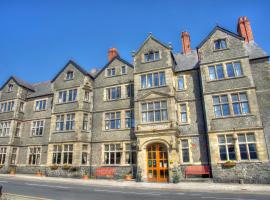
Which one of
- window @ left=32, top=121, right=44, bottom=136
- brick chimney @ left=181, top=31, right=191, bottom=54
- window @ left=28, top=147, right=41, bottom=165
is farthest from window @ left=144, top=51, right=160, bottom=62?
window @ left=28, top=147, right=41, bottom=165

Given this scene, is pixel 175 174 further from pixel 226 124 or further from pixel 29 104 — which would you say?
pixel 29 104

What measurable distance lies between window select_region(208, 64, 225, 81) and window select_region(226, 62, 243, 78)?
24.8 inches

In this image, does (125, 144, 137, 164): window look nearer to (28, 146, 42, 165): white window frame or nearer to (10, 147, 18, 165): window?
(28, 146, 42, 165): white window frame

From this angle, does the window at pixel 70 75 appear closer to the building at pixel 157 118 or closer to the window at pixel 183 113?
the building at pixel 157 118

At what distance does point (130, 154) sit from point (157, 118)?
506 centimetres

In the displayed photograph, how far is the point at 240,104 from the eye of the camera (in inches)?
739

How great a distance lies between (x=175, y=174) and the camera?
18328mm

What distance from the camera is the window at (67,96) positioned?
2582 centimetres

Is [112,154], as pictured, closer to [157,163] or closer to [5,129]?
[157,163]

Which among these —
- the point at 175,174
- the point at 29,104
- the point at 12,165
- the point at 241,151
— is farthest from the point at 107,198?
the point at 29,104

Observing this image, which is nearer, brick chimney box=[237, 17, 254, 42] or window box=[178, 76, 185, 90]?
window box=[178, 76, 185, 90]

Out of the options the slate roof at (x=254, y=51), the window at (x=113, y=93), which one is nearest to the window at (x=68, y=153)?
the window at (x=113, y=93)

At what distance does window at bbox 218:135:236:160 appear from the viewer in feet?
59.2

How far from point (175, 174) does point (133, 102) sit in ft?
30.0
